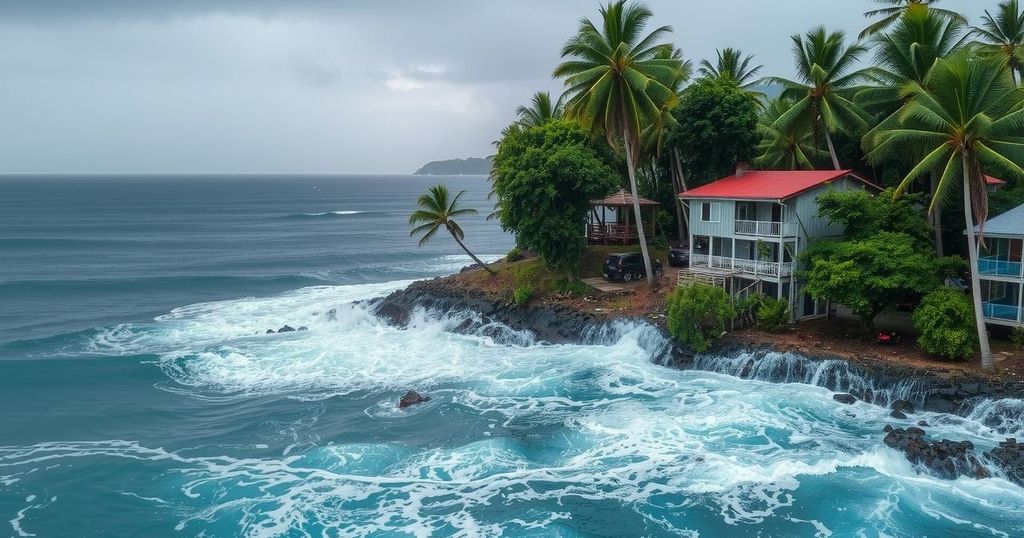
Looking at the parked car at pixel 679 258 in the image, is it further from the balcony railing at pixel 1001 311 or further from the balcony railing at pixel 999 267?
the balcony railing at pixel 1001 311

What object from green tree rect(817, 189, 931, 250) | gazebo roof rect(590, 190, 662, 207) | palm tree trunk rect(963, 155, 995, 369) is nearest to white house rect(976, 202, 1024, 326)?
palm tree trunk rect(963, 155, 995, 369)

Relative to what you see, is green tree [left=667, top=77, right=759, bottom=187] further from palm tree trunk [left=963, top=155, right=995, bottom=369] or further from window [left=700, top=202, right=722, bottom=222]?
palm tree trunk [left=963, top=155, right=995, bottom=369]

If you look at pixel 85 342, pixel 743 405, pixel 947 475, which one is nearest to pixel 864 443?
pixel 947 475

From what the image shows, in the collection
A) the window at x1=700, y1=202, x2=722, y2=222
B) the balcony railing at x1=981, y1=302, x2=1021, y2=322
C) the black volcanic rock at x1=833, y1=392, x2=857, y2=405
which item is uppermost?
the window at x1=700, y1=202, x2=722, y2=222

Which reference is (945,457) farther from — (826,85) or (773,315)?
(826,85)

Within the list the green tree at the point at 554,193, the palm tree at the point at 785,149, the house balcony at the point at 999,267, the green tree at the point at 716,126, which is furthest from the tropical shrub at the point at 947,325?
the green tree at the point at 554,193

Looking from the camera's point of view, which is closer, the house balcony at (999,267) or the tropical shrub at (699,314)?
the house balcony at (999,267)
